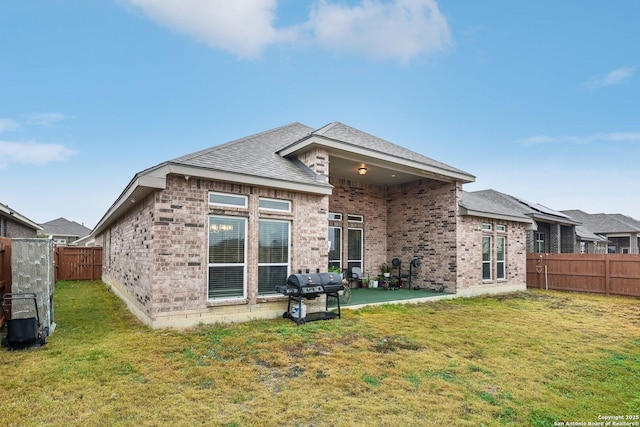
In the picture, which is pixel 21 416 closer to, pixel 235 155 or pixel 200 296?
pixel 200 296

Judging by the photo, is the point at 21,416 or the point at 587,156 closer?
the point at 21,416

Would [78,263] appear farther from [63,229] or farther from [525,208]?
[63,229]

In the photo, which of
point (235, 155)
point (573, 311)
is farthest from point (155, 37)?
point (573, 311)

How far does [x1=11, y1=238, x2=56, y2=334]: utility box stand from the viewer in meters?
5.73

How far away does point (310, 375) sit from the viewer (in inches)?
167

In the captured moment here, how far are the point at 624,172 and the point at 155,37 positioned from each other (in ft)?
86.1

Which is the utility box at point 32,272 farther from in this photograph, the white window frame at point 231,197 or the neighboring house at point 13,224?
the neighboring house at point 13,224

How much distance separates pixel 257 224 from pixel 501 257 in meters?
10.8

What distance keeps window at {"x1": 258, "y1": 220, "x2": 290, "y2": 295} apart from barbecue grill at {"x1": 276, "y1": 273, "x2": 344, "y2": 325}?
13.6 inches

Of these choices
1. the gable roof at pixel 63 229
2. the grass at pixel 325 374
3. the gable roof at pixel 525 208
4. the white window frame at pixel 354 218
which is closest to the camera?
the grass at pixel 325 374

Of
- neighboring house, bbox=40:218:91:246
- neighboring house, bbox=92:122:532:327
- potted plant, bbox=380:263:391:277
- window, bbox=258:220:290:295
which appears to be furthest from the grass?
neighboring house, bbox=40:218:91:246

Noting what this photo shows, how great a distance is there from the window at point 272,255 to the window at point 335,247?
4494 mm

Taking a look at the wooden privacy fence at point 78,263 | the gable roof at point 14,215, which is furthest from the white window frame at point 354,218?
the gable roof at point 14,215

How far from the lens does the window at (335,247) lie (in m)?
12.1
